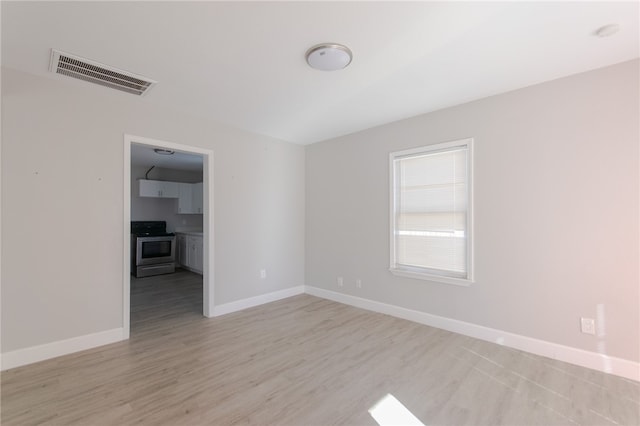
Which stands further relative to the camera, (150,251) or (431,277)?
(150,251)

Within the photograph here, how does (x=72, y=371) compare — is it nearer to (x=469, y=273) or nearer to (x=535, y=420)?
(x=535, y=420)

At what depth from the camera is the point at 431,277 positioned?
335 cm

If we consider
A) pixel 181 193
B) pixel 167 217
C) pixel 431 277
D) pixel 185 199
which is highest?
pixel 181 193

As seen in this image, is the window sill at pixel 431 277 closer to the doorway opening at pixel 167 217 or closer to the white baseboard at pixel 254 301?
the white baseboard at pixel 254 301

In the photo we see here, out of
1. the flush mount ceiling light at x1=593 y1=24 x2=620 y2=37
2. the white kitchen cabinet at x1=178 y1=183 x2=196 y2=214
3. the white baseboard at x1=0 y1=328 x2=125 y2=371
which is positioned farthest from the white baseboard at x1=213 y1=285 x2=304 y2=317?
the flush mount ceiling light at x1=593 y1=24 x2=620 y2=37

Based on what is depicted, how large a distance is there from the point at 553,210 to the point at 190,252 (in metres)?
6.54

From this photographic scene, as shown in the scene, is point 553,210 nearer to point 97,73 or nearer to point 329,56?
point 329,56

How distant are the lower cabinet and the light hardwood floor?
3041mm

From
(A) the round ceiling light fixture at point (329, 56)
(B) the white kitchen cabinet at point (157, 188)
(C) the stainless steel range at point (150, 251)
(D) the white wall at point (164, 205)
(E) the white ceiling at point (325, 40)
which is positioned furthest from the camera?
(D) the white wall at point (164, 205)

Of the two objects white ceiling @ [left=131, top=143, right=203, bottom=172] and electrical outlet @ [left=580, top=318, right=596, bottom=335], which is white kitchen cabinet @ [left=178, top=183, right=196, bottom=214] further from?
electrical outlet @ [left=580, top=318, right=596, bottom=335]

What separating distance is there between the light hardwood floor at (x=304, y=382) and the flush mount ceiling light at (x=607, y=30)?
101 inches

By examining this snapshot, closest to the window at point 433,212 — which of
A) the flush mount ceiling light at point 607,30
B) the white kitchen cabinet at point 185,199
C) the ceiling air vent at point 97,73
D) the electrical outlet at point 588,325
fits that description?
the electrical outlet at point 588,325

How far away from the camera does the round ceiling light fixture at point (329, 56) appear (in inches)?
82.9

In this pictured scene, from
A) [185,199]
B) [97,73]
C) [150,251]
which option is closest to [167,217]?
[185,199]
